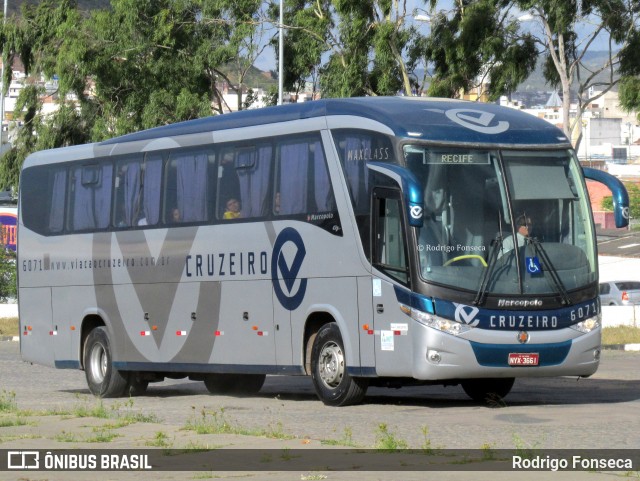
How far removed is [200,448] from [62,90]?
137ft

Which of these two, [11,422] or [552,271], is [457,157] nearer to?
A: [552,271]

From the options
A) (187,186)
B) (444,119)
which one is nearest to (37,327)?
(187,186)

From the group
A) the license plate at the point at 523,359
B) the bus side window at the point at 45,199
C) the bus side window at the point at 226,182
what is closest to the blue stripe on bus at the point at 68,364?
the bus side window at the point at 45,199

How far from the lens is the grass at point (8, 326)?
45400 millimetres

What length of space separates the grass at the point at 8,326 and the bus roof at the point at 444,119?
2907 cm

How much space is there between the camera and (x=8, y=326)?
153ft

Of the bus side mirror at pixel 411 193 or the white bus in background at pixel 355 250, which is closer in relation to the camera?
the bus side mirror at pixel 411 193

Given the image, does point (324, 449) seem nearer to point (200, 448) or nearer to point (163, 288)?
point (200, 448)

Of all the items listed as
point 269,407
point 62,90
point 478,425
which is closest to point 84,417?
point 269,407

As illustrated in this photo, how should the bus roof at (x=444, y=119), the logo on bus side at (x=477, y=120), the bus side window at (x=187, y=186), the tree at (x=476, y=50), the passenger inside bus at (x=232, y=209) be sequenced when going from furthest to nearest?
1. the tree at (x=476, y=50)
2. the bus side window at (x=187, y=186)
3. the passenger inside bus at (x=232, y=209)
4. the logo on bus side at (x=477, y=120)
5. the bus roof at (x=444, y=119)

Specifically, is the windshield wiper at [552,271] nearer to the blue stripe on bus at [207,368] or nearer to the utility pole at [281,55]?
the blue stripe on bus at [207,368]

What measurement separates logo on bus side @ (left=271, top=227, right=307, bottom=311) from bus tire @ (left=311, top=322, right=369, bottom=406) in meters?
0.62

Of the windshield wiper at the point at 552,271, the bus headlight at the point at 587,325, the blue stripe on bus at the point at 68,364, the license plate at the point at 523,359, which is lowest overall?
the blue stripe on bus at the point at 68,364

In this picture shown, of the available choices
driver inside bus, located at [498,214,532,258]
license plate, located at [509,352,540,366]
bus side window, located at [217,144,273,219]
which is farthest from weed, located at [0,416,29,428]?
driver inside bus, located at [498,214,532,258]
